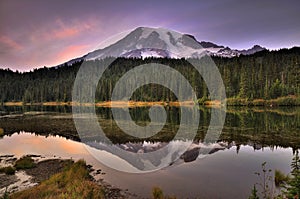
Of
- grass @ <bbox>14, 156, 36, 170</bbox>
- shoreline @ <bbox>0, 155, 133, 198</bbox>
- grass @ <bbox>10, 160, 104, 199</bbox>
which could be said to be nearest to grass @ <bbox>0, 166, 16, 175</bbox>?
shoreline @ <bbox>0, 155, 133, 198</bbox>

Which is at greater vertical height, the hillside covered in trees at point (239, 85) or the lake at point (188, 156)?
the hillside covered in trees at point (239, 85)

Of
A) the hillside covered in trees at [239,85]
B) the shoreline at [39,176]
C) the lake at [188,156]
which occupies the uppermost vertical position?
the hillside covered in trees at [239,85]

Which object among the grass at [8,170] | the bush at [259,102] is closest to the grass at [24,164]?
the grass at [8,170]

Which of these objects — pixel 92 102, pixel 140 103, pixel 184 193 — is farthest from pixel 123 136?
pixel 92 102

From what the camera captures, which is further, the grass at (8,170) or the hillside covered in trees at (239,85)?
the hillside covered in trees at (239,85)

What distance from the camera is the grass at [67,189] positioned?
1270 centimetres

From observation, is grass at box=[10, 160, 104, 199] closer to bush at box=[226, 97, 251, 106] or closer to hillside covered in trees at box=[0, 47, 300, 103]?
bush at box=[226, 97, 251, 106]

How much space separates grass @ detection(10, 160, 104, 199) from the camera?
1270 centimetres

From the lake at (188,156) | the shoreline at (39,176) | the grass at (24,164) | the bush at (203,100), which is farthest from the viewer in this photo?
the bush at (203,100)

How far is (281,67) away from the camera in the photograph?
446 feet

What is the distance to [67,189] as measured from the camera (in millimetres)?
13523

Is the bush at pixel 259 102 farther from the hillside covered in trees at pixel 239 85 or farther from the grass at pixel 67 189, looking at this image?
the grass at pixel 67 189

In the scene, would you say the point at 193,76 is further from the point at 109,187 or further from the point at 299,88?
the point at 109,187

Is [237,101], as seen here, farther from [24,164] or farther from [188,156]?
[24,164]
